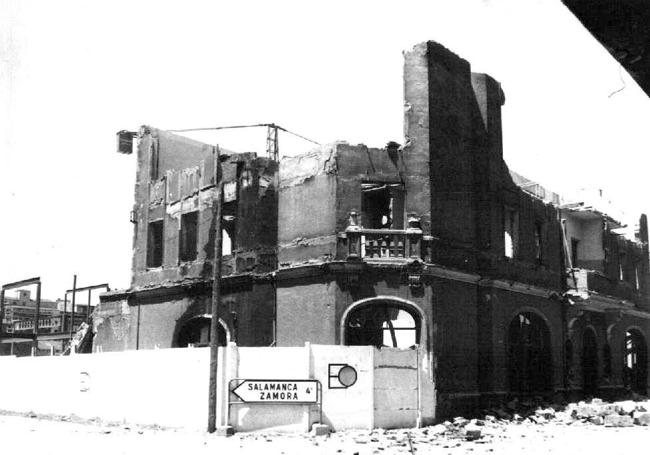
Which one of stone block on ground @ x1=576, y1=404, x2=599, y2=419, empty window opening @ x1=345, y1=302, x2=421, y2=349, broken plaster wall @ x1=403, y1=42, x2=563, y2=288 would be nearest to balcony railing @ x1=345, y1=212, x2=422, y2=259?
broken plaster wall @ x1=403, y1=42, x2=563, y2=288

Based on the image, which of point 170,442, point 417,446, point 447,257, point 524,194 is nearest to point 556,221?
point 524,194

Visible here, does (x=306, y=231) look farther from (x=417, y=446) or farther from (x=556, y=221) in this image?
(x=556, y=221)

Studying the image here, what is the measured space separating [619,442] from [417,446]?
517 centimetres

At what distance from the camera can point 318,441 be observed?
16.2m

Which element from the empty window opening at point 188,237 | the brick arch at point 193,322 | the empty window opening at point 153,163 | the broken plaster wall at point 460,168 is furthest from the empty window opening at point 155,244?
the broken plaster wall at point 460,168

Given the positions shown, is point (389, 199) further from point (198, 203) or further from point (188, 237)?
point (188, 237)

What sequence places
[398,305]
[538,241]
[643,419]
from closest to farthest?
[398,305] → [643,419] → [538,241]

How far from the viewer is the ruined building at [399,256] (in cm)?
2156

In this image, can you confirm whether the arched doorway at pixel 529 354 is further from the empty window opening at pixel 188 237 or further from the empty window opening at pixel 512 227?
the empty window opening at pixel 188 237

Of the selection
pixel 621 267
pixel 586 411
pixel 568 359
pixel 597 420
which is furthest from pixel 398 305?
pixel 621 267

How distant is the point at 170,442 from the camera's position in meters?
15.7

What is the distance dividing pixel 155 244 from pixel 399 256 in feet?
37.0

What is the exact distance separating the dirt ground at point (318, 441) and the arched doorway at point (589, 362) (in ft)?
30.2

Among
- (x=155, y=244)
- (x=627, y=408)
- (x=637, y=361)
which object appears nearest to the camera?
(x=627, y=408)
